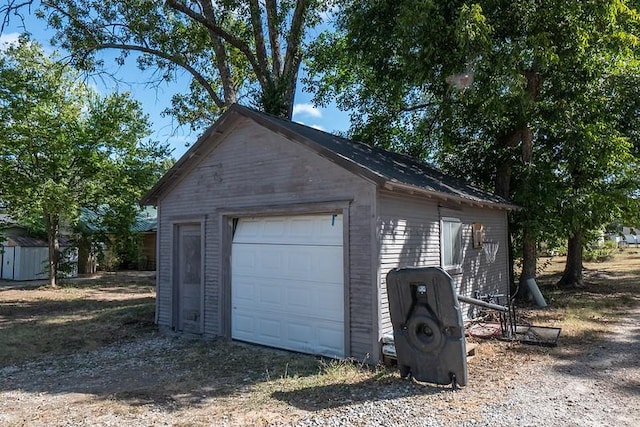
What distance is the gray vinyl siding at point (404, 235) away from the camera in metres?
7.06

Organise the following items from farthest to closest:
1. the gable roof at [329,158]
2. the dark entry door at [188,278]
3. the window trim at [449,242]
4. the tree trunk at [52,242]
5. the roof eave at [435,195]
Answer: the tree trunk at [52,242] < the dark entry door at [188,278] < the window trim at [449,242] < the gable roof at [329,158] < the roof eave at [435,195]

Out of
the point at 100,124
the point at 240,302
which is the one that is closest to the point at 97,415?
the point at 240,302

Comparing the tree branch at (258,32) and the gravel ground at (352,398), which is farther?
the tree branch at (258,32)

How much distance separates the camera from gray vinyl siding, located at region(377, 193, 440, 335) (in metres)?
7.06

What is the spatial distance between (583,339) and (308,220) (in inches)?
204

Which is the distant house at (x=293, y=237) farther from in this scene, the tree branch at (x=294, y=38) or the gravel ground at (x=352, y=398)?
the tree branch at (x=294, y=38)

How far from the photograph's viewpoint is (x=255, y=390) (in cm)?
597

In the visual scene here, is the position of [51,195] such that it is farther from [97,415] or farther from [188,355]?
[97,415]

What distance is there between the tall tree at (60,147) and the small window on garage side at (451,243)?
48.8 ft

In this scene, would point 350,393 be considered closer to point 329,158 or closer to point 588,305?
point 329,158

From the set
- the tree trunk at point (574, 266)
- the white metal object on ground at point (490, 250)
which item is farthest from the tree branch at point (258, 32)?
the tree trunk at point (574, 266)

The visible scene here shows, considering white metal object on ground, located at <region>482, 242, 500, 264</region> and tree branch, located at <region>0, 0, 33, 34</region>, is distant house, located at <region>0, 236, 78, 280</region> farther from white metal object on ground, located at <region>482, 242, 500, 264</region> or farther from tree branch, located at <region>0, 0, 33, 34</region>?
white metal object on ground, located at <region>482, 242, 500, 264</region>

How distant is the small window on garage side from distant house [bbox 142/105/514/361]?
21 millimetres


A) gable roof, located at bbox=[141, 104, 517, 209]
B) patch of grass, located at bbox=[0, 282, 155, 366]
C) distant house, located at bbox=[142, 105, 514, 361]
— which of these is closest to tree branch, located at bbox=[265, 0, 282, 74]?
gable roof, located at bbox=[141, 104, 517, 209]
